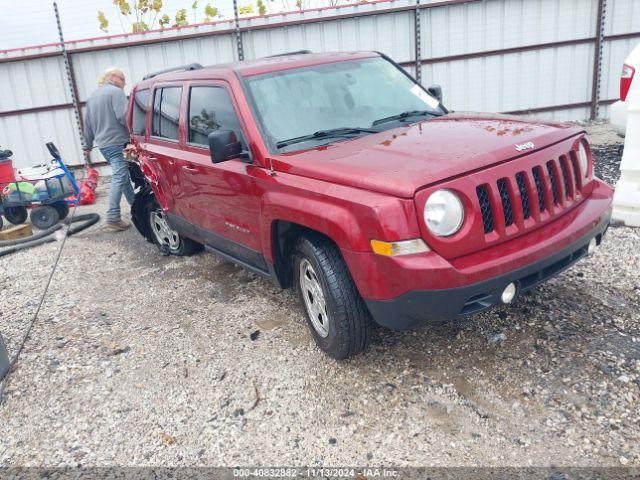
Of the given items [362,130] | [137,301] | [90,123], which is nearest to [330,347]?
[362,130]

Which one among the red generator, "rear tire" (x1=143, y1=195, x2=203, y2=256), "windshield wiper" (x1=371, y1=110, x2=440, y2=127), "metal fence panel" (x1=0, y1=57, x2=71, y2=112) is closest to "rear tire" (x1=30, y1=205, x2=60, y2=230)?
the red generator

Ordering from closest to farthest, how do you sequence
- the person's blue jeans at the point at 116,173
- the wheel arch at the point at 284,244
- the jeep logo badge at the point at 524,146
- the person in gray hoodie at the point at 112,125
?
the jeep logo badge at the point at 524,146 → the wheel arch at the point at 284,244 → the person in gray hoodie at the point at 112,125 → the person's blue jeans at the point at 116,173

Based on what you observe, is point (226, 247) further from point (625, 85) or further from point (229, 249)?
point (625, 85)

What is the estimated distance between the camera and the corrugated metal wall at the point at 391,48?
11.5 meters

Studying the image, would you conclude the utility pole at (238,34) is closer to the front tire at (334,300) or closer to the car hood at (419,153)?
the car hood at (419,153)

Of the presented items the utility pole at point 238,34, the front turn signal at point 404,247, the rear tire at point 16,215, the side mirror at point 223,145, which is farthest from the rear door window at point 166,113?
the utility pole at point 238,34

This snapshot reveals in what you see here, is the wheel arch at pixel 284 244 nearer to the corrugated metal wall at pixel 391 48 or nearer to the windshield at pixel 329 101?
the windshield at pixel 329 101

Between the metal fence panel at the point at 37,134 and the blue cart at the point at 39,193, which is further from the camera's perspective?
the metal fence panel at the point at 37,134

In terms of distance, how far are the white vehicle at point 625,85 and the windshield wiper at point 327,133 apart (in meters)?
3.99

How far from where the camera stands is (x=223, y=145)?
146 inches

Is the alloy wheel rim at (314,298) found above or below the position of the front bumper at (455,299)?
below

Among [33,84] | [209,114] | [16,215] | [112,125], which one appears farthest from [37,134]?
[209,114]

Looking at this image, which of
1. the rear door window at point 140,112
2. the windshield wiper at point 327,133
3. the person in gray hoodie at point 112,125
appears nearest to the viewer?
the windshield wiper at point 327,133

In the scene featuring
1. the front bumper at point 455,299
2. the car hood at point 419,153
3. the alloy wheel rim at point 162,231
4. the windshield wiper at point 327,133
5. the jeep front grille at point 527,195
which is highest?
the windshield wiper at point 327,133
